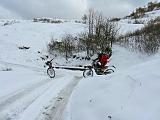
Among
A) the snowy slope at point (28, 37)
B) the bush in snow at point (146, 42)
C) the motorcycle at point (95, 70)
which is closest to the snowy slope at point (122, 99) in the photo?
the motorcycle at point (95, 70)

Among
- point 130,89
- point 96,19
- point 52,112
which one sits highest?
point 96,19

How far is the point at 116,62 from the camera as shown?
27891 mm

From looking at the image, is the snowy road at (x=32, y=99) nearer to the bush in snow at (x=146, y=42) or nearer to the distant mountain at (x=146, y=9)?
the bush in snow at (x=146, y=42)

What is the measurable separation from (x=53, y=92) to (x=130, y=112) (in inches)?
211

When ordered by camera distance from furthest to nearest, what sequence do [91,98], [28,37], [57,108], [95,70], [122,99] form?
1. [28,37]
2. [95,70]
3. [91,98]
4. [57,108]
5. [122,99]

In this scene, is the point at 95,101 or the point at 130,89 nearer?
the point at 130,89

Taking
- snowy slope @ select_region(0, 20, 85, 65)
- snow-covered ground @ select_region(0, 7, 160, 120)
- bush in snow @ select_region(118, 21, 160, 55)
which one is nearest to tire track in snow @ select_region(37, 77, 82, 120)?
snow-covered ground @ select_region(0, 7, 160, 120)

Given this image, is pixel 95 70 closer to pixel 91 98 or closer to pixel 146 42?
pixel 91 98

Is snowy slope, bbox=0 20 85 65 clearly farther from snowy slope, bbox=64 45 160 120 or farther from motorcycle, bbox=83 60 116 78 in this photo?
snowy slope, bbox=64 45 160 120

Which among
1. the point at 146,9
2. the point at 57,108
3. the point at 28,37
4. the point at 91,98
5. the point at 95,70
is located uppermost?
the point at 146,9

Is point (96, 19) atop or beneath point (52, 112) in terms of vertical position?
atop

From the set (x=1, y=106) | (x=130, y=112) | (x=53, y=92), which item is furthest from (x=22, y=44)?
(x=130, y=112)

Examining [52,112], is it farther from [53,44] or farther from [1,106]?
[53,44]

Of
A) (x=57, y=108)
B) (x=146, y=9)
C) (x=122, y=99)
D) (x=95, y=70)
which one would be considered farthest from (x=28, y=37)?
(x=122, y=99)
